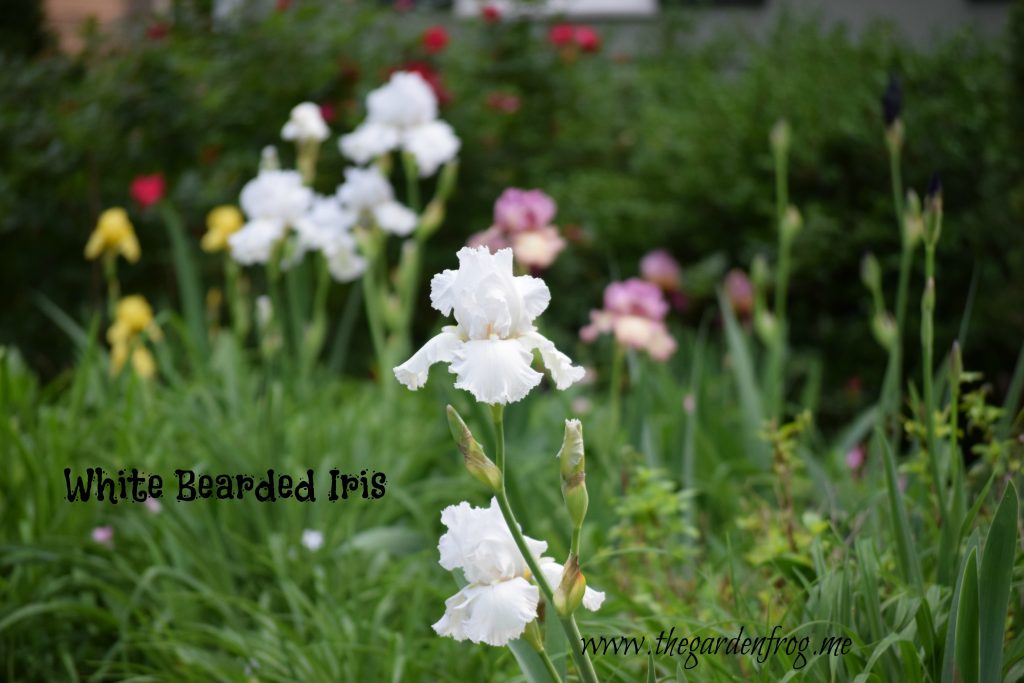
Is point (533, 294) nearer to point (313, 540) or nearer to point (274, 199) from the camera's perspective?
point (313, 540)

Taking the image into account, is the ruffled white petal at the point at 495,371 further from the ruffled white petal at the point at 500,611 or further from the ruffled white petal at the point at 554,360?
the ruffled white petal at the point at 500,611

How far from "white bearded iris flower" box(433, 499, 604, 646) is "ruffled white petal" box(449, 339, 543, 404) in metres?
0.14

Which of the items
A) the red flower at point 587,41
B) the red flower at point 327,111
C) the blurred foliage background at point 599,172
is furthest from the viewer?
the red flower at point 587,41

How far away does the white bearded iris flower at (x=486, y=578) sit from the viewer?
1104 millimetres

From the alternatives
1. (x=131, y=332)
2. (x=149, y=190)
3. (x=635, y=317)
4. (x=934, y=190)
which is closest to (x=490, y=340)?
(x=934, y=190)

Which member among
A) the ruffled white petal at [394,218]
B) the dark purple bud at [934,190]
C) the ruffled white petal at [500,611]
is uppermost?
the dark purple bud at [934,190]

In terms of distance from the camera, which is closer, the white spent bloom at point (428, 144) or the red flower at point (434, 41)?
the white spent bloom at point (428, 144)

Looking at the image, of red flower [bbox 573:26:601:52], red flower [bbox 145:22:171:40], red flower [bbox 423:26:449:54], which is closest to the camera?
red flower [bbox 145:22:171:40]

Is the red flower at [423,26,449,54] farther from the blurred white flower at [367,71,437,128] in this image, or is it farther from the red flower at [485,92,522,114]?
the blurred white flower at [367,71,437,128]

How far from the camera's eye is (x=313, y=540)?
2176mm

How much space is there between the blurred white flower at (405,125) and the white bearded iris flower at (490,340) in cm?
161

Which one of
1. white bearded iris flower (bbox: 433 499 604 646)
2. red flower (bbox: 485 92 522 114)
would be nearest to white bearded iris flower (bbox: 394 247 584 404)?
white bearded iris flower (bbox: 433 499 604 646)

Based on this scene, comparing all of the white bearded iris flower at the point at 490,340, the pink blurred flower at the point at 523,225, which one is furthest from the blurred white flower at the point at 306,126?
the white bearded iris flower at the point at 490,340

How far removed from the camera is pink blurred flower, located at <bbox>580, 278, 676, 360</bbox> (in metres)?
2.58
